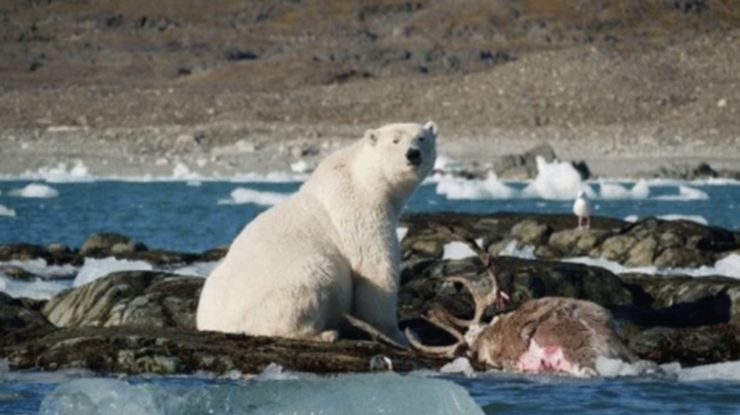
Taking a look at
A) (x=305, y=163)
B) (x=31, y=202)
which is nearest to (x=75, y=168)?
(x=305, y=163)

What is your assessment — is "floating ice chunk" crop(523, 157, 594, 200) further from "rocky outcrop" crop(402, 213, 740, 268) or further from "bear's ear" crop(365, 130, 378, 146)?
"bear's ear" crop(365, 130, 378, 146)

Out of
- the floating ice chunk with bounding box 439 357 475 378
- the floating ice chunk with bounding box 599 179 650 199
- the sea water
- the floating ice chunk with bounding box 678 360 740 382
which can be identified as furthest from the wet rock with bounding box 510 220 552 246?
the floating ice chunk with bounding box 599 179 650 199

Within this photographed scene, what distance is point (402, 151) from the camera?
12469 millimetres

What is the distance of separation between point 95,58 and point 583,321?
393ft

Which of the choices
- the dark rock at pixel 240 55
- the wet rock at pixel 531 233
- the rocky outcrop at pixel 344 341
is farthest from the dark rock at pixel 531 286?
the dark rock at pixel 240 55

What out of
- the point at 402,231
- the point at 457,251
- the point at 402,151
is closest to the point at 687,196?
the point at 402,231

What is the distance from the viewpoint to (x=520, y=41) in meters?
127

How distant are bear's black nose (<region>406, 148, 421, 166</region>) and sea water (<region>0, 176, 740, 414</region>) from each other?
1571 millimetres

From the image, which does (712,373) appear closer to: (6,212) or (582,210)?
(582,210)

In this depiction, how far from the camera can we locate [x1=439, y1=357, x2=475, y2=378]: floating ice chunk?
37.9 feet

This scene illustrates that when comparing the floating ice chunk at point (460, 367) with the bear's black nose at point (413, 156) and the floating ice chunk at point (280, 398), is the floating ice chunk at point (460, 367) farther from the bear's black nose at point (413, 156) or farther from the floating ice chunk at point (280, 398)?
the floating ice chunk at point (280, 398)

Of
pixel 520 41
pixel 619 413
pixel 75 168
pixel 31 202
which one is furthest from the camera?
pixel 520 41

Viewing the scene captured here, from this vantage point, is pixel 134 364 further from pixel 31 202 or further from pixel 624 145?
pixel 624 145

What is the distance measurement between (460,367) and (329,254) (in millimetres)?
1202
